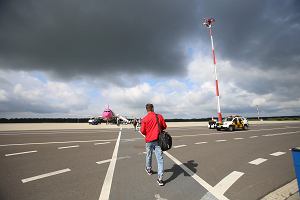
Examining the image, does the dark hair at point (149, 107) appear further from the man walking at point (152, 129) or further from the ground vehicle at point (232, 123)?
the ground vehicle at point (232, 123)

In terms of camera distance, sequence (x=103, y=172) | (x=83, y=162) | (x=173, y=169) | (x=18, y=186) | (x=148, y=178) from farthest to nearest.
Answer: (x=83, y=162)
(x=173, y=169)
(x=103, y=172)
(x=148, y=178)
(x=18, y=186)

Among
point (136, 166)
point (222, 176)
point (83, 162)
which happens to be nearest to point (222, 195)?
point (222, 176)

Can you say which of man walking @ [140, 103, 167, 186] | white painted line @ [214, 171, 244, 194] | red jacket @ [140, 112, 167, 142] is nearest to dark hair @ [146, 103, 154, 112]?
man walking @ [140, 103, 167, 186]

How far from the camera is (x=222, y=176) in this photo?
596 cm

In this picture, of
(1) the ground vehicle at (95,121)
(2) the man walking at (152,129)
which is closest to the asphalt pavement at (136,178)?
(2) the man walking at (152,129)

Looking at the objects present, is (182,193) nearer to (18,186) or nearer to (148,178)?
(148,178)

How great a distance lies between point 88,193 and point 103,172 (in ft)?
5.92

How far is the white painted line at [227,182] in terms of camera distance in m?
4.90

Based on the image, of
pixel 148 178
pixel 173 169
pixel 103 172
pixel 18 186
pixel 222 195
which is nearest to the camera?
pixel 222 195

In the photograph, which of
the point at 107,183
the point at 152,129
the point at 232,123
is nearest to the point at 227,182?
the point at 152,129

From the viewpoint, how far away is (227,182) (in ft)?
17.8

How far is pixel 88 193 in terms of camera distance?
4648mm

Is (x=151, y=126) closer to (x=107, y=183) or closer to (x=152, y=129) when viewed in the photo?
(x=152, y=129)

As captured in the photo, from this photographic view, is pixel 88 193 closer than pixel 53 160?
Yes
